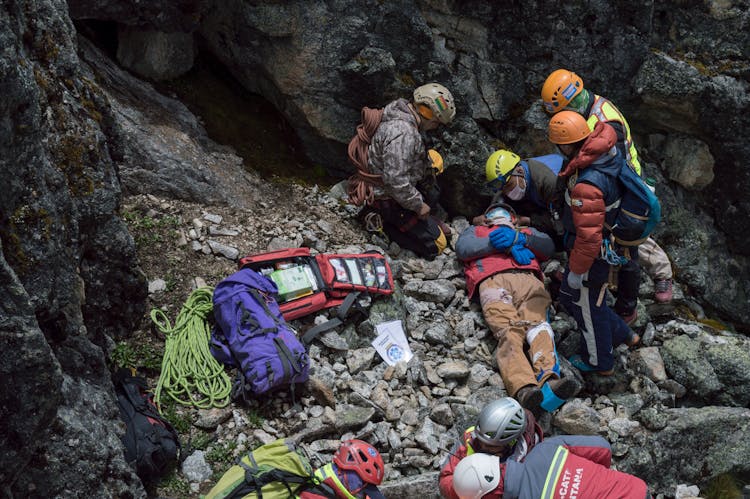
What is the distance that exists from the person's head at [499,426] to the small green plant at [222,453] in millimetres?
2360

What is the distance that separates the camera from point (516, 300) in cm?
879

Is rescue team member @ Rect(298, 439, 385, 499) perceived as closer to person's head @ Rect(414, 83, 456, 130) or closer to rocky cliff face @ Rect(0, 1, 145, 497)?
rocky cliff face @ Rect(0, 1, 145, 497)

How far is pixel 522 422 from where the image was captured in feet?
20.5

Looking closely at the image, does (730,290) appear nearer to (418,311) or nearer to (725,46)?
(725,46)

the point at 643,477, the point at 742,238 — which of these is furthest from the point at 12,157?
the point at 742,238

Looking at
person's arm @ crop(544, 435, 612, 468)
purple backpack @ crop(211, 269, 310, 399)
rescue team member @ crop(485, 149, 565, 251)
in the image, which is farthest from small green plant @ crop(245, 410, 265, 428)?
rescue team member @ crop(485, 149, 565, 251)

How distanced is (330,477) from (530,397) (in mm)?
2633

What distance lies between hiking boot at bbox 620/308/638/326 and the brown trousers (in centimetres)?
115

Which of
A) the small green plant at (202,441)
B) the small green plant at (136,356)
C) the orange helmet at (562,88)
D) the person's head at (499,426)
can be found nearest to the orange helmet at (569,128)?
the orange helmet at (562,88)

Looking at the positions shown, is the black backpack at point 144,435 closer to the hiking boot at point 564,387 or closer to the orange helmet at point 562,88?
the hiking boot at point 564,387

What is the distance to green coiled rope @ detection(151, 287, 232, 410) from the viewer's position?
6.98 meters

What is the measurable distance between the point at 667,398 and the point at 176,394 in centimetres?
613

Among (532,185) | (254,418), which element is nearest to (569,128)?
(532,185)

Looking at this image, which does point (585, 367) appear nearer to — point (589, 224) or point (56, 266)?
point (589, 224)
